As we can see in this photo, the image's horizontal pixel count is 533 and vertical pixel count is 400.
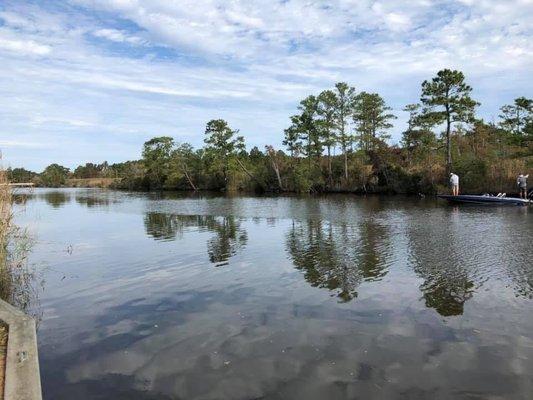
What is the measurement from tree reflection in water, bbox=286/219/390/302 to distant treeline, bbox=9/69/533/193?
56.5ft

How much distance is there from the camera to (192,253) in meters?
14.8

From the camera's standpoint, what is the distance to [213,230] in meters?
20.6

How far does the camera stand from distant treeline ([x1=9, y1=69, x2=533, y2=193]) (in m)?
38.5

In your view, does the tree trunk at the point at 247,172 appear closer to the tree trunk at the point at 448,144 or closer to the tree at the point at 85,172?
the tree trunk at the point at 448,144

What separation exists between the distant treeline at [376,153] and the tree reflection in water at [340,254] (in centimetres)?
1722

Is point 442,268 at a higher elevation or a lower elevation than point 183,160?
lower

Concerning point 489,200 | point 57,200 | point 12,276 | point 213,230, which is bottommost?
point 12,276

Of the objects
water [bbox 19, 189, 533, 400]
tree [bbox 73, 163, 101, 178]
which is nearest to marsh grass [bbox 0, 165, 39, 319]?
water [bbox 19, 189, 533, 400]

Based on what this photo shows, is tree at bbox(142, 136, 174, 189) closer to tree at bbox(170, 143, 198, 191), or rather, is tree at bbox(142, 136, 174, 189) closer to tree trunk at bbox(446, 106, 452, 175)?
tree at bbox(170, 143, 198, 191)

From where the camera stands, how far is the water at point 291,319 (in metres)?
5.75

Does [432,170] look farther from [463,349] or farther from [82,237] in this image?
[463,349]

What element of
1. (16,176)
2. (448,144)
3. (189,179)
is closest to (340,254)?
(16,176)

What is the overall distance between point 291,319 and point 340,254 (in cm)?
600

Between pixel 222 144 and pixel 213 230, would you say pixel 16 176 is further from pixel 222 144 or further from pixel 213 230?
pixel 222 144
